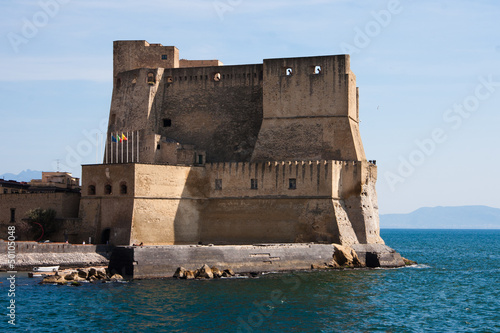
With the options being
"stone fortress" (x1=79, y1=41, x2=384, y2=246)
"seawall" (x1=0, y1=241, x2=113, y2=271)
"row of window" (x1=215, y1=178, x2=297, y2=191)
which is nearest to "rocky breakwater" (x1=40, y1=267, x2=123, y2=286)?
"seawall" (x1=0, y1=241, x2=113, y2=271)

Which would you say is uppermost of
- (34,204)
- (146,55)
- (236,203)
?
(146,55)

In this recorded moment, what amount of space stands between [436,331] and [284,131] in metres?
19.3

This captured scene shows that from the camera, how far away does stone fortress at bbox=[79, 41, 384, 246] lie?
3800 centimetres

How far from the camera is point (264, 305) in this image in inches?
1042

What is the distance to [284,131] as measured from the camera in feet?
136

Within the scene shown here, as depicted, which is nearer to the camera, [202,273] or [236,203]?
[202,273]

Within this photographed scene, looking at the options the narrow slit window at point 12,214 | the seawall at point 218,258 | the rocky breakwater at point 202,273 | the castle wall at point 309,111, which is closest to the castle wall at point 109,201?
the narrow slit window at point 12,214

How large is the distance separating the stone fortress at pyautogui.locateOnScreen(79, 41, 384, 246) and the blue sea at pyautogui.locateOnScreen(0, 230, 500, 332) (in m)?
5.15

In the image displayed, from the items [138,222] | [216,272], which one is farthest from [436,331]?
[138,222]

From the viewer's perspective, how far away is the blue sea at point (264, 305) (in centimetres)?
2370

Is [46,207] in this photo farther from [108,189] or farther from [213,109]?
[213,109]

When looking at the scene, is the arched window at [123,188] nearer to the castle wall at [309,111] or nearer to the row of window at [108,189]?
the row of window at [108,189]

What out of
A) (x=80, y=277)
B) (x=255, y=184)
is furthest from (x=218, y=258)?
(x=255, y=184)

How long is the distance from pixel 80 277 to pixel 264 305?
30.7ft
